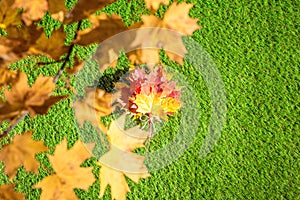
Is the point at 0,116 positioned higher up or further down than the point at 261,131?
further down

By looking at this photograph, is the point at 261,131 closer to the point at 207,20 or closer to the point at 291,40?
the point at 291,40

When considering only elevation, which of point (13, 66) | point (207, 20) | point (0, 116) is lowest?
point (0, 116)

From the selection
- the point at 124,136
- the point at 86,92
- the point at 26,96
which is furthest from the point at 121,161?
the point at 26,96

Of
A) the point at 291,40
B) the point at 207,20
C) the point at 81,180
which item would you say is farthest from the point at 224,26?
the point at 81,180

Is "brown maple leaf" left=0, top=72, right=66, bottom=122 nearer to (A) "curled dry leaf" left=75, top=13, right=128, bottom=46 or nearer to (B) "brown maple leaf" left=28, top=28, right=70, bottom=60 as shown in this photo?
(B) "brown maple leaf" left=28, top=28, right=70, bottom=60

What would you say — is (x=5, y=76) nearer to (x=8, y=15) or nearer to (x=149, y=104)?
(x=8, y=15)

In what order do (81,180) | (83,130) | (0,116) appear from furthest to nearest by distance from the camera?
(83,130) → (81,180) → (0,116)

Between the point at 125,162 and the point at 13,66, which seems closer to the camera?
the point at 125,162
